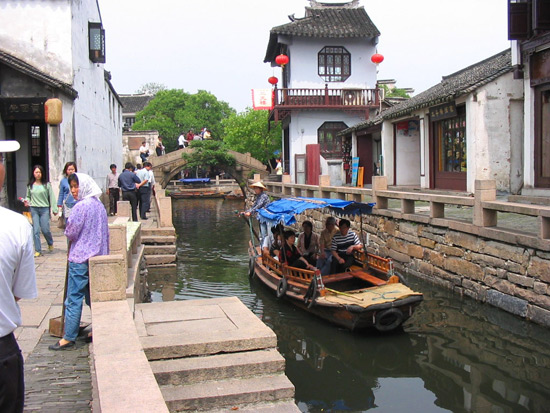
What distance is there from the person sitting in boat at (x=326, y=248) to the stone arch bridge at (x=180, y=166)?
21.7 metres

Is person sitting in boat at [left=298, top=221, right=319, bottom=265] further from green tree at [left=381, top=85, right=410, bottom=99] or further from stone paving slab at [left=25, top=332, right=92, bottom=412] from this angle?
green tree at [left=381, top=85, right=410, bottom=99]

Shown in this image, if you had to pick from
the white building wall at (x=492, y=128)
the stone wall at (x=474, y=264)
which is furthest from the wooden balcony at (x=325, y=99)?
the stone wall at (x=474, y=264)

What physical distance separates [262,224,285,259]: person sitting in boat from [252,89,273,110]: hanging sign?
1609 cm

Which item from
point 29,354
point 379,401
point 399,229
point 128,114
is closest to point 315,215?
point 399,229

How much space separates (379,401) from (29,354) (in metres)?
3.67

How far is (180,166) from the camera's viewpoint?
3197 cm

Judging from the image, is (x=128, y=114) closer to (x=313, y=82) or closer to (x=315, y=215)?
(x=313, y=82)

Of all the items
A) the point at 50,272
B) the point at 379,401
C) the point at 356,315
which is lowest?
the point at 379,401

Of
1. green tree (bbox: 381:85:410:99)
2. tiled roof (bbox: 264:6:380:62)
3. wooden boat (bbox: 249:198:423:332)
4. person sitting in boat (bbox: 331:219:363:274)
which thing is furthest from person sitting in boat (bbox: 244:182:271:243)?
green tree (bbox: 381:85:410:99)

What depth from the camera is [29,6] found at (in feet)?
47.1

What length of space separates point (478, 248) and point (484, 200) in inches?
34.2

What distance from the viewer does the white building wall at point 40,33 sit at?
14305mm

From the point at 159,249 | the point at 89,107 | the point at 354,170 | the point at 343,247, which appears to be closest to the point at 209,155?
the point at 354,170

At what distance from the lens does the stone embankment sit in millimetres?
8336
